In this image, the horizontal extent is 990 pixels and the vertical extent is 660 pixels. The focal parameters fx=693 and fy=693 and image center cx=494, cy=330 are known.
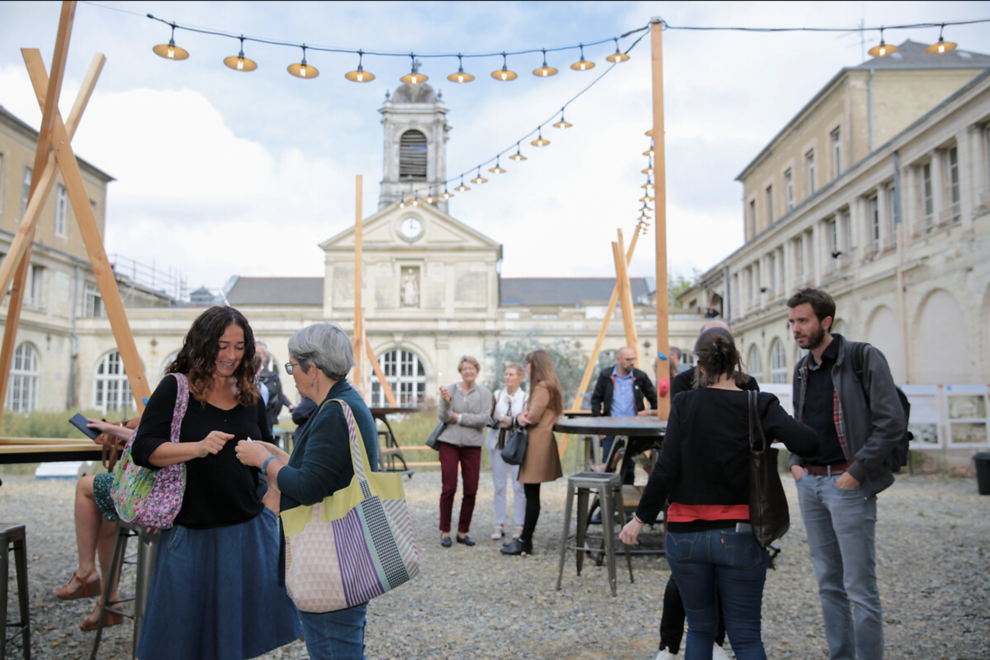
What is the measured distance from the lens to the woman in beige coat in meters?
5.82

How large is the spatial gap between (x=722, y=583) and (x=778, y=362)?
25703 mm

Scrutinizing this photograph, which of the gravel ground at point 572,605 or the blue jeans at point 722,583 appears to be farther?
the gravel ground at point 572,605

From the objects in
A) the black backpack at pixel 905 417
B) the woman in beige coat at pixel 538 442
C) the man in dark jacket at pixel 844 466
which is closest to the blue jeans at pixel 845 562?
the man in dark jacket at pixel 844 466

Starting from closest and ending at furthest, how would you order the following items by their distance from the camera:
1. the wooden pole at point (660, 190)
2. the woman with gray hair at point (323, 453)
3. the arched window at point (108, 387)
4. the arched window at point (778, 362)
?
the woman with gray hair at point (323, 453) < the wooden pole at point (660, 190) < the arched window at point (778, 362) < the arched window at point (108, 387)

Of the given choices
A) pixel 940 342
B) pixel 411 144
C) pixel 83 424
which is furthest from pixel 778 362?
pixel 83 424

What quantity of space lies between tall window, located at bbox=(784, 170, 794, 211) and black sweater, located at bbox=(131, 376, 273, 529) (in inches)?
1096

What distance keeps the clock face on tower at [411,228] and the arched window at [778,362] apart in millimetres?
17459

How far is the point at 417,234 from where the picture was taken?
34562 millimetres

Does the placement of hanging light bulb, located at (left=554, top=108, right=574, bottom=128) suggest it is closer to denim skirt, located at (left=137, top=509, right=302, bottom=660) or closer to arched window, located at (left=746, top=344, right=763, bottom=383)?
denim skirt, located at (left=137, top=509, right=302, bottom=660)

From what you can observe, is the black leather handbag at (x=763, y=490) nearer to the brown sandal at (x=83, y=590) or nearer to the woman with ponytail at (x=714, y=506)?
the woman with ponytail at (x=714, y=506)

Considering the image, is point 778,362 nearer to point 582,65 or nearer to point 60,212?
point 582,65

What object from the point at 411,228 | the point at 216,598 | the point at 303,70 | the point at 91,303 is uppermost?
the point at 411,228

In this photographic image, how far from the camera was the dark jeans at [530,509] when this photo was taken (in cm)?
589

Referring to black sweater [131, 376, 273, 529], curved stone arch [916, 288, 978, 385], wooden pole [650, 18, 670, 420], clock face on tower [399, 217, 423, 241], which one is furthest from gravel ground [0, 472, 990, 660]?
clock face on tower [399, 217, 423, 241]
